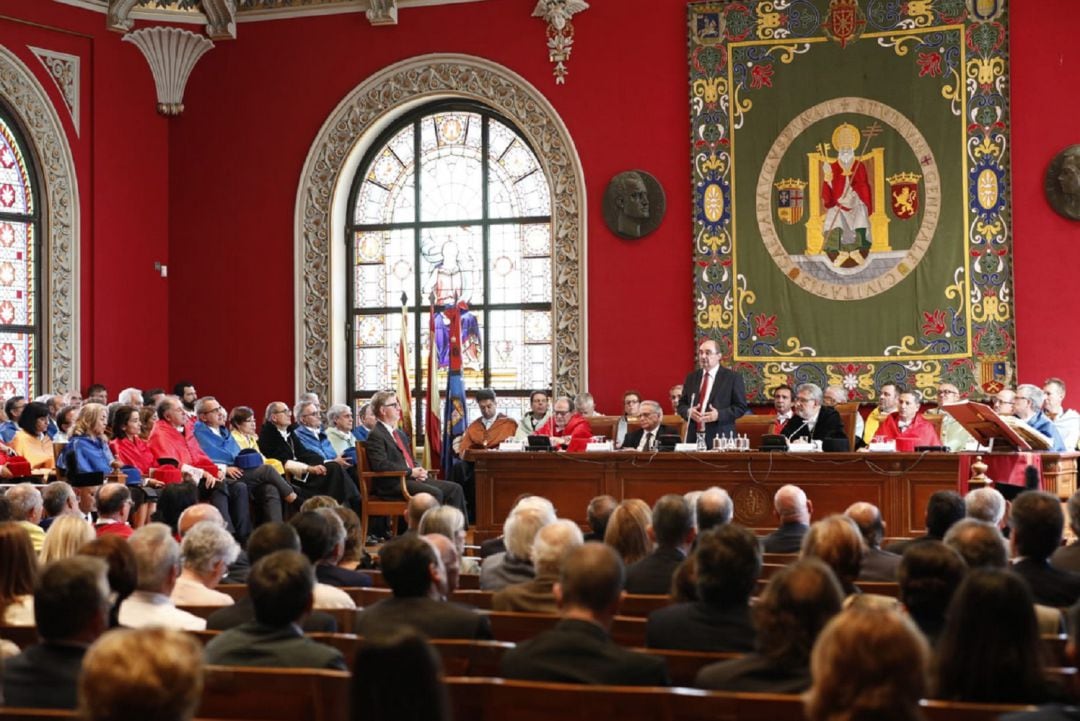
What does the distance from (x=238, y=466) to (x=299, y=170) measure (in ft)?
14.1

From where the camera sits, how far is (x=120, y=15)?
44.8ft

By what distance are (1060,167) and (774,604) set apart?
9668 mm

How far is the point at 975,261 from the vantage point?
12000 mm

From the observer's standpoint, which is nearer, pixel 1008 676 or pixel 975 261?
pixel 1008 676

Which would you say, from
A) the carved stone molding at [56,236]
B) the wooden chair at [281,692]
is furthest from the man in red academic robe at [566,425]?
the wooden chair at [281,692]

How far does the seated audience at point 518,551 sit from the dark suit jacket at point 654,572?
38 centimetres

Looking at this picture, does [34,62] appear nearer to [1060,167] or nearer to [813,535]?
[1060,167]

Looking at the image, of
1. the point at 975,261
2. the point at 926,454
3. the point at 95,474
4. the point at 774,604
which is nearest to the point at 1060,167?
the point at 975,261

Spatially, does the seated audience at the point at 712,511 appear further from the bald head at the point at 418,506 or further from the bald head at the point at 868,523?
the bald head at the point at 418,506

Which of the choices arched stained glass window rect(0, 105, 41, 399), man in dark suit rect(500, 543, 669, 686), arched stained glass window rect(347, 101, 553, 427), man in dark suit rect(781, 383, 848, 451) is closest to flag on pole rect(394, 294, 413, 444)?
arched stained glass window rect(347, 101, 553, 427)

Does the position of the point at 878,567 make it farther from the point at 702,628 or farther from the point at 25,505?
the point at 25,505

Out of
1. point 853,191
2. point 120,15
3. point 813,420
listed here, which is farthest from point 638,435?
point 120,15

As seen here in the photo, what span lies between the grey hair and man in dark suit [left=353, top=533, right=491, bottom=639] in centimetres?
118

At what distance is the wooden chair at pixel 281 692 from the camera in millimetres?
3277
